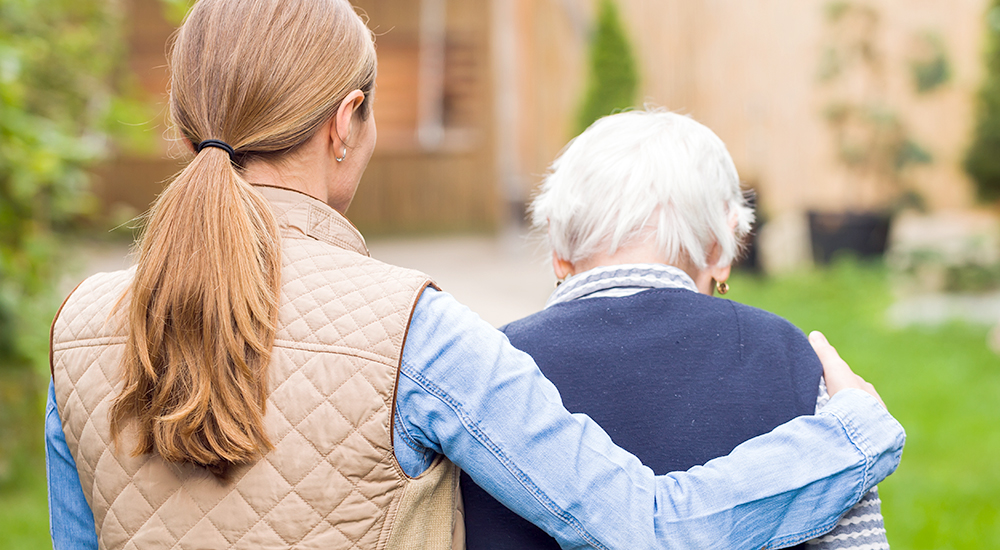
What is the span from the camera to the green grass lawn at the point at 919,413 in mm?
3631

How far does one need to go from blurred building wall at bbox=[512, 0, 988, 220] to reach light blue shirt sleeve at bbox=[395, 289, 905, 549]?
29.7 feet

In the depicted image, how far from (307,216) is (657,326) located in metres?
0.59

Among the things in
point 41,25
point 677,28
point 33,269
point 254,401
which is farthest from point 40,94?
point 677,28

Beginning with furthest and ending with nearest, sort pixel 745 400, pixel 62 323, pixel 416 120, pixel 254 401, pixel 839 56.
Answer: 1. pixel 416 120
2. pixel 839 56
3. pixel 745 400
4. pixel 62 323
5. pixel 254 401

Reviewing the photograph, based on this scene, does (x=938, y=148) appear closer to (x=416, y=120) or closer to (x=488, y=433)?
(x=416, y=120)

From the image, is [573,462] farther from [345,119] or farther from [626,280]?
[345,119]

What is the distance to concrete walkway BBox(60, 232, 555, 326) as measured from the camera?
7668mm

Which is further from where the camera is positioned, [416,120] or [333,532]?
[416,120]

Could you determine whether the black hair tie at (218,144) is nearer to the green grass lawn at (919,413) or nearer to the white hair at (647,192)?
the white hair at (647,192)

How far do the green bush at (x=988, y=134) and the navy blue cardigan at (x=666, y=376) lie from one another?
33.3 ft

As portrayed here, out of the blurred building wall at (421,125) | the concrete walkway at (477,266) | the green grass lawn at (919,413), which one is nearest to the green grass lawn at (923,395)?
the green grass lawn at (919,413)

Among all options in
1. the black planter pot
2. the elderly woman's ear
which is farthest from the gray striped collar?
the black planter pot

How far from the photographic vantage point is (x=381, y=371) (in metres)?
1.11

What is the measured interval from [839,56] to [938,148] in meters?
1.64
